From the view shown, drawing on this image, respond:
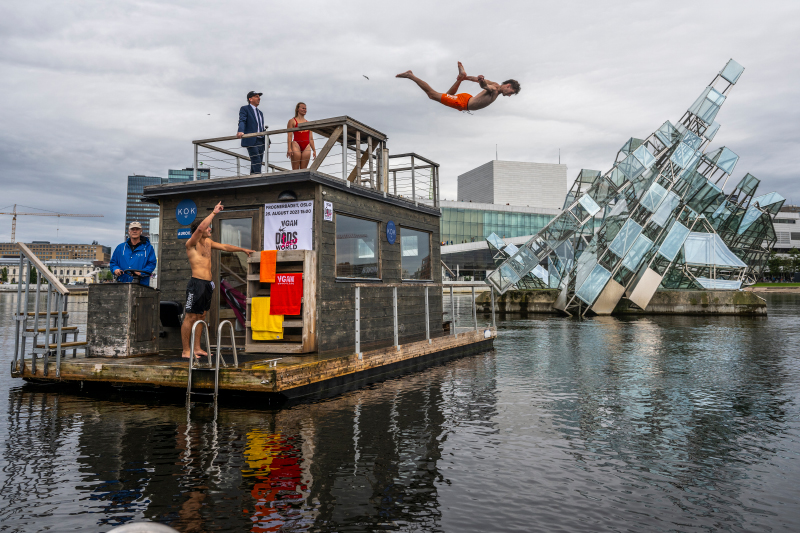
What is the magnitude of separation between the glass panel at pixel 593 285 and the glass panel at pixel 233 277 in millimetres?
26860

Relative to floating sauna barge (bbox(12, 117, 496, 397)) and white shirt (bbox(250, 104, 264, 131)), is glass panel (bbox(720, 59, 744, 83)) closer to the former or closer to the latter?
floating sauna barge (bbox(12, 117, 496, 397))

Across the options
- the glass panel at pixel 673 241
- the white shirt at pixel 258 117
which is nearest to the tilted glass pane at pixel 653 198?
the glass panel at pixel 673 241

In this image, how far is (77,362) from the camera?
9602 millimetres

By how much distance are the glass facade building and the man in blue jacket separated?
8674 cm

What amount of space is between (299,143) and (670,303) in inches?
1194

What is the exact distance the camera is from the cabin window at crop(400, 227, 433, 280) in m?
13.9

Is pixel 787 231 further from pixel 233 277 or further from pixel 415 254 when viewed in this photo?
pixel 233 277

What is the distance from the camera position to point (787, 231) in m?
124

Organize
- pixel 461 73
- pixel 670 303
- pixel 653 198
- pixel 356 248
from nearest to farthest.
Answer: pixel 461 73 < pixel 356 248 < pixel 670 303 < pixel 653 198

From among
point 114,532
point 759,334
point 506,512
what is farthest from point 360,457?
point 759,334

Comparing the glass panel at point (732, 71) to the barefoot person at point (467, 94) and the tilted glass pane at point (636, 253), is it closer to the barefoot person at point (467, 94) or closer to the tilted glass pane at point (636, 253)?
the tilted glass pane at point (636, 253)

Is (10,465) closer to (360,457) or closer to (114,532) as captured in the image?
(360,457)

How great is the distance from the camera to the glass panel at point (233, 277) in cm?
1127

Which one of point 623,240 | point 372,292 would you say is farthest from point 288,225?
point 623,240
